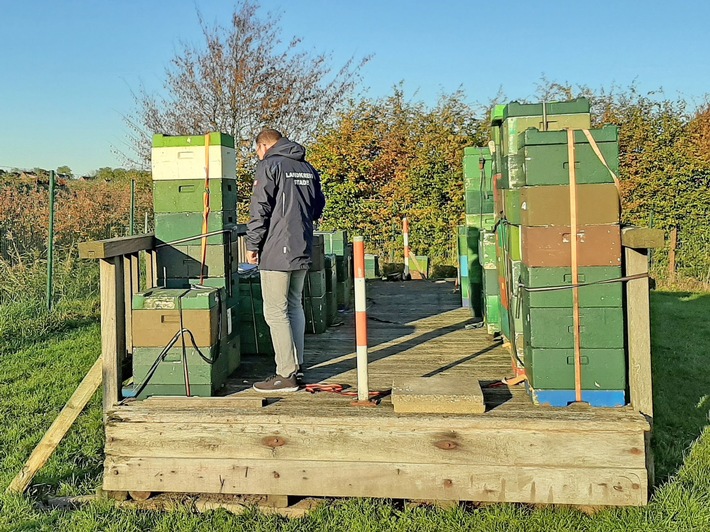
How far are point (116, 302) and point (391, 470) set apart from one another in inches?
80.5

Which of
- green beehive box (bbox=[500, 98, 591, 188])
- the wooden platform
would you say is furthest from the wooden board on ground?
green beehive box (bbox=[500, 98, 591, 188])

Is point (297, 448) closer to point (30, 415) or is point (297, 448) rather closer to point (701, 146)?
point (30, 415)

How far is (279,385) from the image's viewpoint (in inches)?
164

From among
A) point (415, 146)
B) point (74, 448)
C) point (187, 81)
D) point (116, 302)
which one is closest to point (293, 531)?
point (116, 302)

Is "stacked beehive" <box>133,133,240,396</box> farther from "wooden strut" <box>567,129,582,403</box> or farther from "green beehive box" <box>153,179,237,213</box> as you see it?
"wooden strut" <box>567,129,582,403</box>

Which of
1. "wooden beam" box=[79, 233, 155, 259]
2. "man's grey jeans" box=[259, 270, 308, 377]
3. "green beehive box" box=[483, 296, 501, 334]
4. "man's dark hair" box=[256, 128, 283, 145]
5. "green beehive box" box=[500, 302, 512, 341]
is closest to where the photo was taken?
"wooden beam" box=[79, 233, 155, 259]

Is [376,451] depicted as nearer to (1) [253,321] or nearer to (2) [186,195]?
(1) [253,321]

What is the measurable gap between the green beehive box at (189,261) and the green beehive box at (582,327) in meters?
2.32

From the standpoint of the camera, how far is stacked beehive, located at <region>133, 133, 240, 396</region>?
4.05m

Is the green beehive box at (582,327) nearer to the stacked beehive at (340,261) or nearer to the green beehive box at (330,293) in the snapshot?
the green beehive box at (330,293)

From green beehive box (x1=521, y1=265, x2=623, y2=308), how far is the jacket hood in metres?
1.75

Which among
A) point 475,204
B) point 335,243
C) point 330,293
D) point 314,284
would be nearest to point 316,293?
point 314,284

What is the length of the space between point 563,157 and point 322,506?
242cm

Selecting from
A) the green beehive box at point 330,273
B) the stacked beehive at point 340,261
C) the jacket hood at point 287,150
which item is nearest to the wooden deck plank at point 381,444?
the jacket hood at point 287,150
